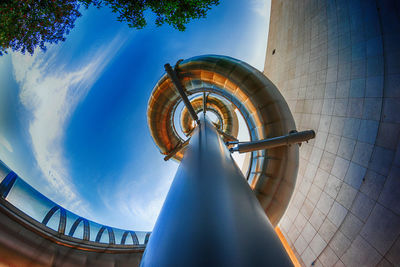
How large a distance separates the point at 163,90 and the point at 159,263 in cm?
558

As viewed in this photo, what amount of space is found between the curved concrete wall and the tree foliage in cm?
545

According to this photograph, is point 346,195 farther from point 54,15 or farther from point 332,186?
point 54,15

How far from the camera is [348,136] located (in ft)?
12.9

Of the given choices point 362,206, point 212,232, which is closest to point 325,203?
point 362,206

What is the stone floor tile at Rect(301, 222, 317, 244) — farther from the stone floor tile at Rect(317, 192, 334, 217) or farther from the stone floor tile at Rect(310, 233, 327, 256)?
the stone floor tile at Rect(317, 192, 334, 217)

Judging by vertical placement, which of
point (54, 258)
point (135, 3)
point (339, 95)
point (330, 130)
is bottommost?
point (54, 258)

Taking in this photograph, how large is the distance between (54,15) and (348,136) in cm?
1174

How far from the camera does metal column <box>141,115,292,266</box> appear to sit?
22.8 inches

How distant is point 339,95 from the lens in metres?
4.32

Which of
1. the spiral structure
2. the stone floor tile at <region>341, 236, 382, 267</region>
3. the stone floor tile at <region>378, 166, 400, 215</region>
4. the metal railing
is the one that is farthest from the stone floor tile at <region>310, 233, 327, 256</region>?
the metal railing

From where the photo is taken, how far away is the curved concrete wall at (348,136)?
3137 millimetres

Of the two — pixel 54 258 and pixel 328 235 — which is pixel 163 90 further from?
pixel 328 235

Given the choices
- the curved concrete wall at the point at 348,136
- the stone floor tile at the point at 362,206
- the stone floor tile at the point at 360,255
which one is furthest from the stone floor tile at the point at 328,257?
the stone floor tile at the point at 362,206

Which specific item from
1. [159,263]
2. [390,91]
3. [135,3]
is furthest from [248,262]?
[135,3]
